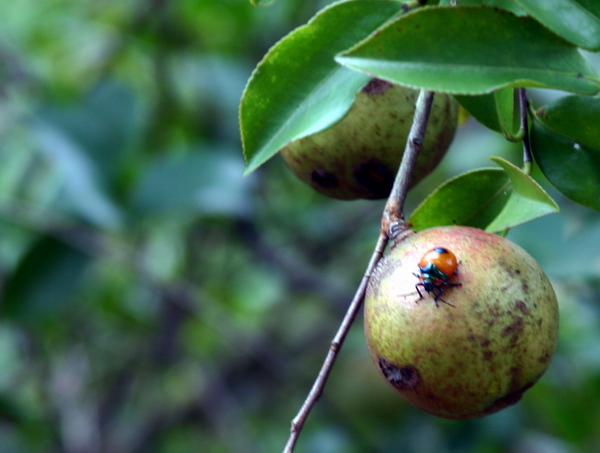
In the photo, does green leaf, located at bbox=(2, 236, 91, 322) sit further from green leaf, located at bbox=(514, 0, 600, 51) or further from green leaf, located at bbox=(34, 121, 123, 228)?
green leaf, located at bbox=(514, 0, 600, 51)

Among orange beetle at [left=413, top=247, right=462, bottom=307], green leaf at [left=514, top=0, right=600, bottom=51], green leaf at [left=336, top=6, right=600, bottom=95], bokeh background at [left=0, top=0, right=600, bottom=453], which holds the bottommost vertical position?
bokeh background at [left=0, top=0, right=600, bottom=453]

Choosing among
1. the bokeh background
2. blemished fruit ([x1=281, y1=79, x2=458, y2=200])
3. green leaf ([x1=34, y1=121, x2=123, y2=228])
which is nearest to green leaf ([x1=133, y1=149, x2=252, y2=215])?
the bokeh background

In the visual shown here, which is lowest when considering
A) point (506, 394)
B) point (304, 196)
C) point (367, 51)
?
point (304, 196)

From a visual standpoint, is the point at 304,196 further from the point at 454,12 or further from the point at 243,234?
the point at 454,12

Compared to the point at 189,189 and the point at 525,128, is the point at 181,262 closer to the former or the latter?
the point at 189,189

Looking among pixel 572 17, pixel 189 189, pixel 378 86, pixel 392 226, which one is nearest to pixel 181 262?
pixel 189 189

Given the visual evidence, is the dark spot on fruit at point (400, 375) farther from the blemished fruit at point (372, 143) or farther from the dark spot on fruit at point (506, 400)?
the blemished fruit at point (372, 143)

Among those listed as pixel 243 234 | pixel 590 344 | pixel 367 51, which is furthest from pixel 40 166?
pixel 367 51
